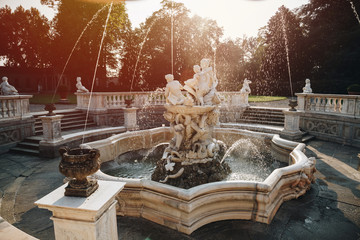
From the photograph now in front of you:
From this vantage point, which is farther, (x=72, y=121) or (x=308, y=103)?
(x=72, y=121)

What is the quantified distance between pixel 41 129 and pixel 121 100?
5266 mm

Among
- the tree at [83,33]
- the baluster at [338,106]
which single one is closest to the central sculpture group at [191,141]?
the baluster at [338,106]

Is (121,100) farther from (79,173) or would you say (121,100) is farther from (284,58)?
(284,58)

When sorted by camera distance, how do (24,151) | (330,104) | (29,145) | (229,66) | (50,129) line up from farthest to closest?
(229,66), (330,104), (29,145), (24,151), (50,129)

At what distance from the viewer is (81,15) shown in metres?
29.0

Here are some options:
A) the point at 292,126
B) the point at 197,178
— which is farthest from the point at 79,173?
the point at 292,126

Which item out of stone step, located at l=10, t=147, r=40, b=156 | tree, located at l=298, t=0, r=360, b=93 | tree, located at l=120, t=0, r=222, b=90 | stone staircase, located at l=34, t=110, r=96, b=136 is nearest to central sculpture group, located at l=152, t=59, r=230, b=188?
stone step, located at l=10, t=147, r=40, b=156

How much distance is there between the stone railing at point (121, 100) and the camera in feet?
46.3

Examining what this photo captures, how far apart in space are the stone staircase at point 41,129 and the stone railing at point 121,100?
2.83ft

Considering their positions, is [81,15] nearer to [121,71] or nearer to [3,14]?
[121,71]

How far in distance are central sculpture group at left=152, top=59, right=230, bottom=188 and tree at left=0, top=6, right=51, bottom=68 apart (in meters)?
32.0

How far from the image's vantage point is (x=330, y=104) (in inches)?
440

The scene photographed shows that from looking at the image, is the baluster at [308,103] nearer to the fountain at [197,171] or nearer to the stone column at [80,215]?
the fountain at [197,171]

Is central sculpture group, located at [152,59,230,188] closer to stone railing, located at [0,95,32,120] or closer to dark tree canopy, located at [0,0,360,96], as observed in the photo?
stone railing, located at [0,95,32,120]
